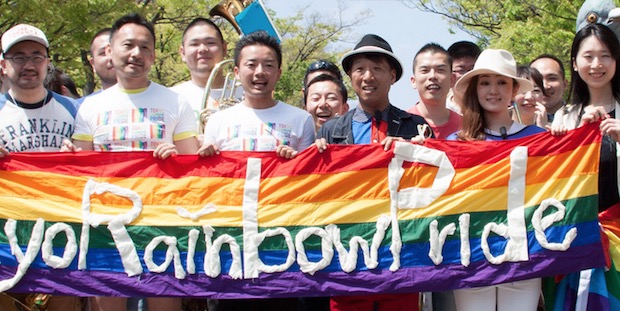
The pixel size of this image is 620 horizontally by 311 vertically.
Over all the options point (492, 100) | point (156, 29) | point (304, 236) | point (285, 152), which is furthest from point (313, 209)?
point (156, 29)

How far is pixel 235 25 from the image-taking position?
8133 mm

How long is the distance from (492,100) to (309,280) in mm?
1791

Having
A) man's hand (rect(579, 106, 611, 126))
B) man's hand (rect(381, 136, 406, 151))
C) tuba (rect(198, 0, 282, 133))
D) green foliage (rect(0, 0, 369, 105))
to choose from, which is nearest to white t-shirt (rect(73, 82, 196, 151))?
tuba (rect(198, 0, 282, 133))

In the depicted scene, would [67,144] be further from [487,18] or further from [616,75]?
[487,18]

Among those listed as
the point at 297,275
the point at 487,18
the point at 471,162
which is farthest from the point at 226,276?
the point at 487,18

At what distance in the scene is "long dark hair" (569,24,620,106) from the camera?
5.29m

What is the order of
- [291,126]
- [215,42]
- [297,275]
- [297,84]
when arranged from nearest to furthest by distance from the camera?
1. [297,275]
2. [291,126]
3. [215,42]
4. [297,84]

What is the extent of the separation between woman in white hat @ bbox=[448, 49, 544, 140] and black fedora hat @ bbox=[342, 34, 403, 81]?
53cm

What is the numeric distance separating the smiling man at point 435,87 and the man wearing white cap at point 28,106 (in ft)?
9.28

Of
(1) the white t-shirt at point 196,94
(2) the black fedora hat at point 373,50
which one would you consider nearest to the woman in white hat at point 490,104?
(2) the black fedora hat at point 373,50

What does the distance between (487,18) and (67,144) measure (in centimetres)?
1888

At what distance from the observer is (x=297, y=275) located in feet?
16.5

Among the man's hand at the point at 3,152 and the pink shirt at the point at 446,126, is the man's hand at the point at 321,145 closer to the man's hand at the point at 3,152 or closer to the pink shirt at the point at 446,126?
the pink shirt at the point at 446,126

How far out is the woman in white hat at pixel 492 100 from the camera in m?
5.21
